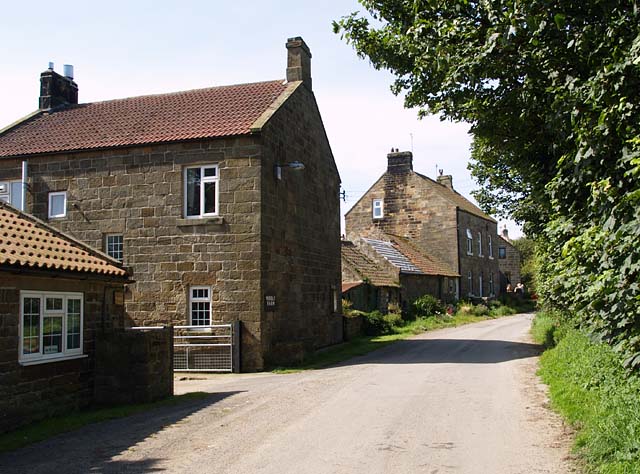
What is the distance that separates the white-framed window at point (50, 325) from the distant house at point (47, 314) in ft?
0.05

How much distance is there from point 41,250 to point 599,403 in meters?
10.0

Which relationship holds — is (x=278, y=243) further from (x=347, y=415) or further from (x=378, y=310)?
(x=378, y=310)

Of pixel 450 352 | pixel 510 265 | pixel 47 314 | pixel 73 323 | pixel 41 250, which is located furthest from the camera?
pixel 510 265

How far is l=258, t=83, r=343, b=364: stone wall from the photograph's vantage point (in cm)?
1928

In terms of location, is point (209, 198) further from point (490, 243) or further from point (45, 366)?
point (490, 243)

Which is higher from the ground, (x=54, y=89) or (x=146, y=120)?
(x=54, y=89)

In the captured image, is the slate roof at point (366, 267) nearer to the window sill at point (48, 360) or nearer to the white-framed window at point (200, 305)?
the white-framed window at point (200, 305)

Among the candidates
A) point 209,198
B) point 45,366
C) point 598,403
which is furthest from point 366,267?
point 598,403

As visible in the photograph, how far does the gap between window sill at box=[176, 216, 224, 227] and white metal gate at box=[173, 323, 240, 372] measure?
3084 mm

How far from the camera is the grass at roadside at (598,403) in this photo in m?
6.86

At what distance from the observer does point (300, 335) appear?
2138cm

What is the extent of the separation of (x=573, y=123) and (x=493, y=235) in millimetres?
47056

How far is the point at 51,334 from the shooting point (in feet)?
38.6

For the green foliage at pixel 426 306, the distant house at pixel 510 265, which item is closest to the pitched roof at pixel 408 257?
the green foliage at pixel 426 306
